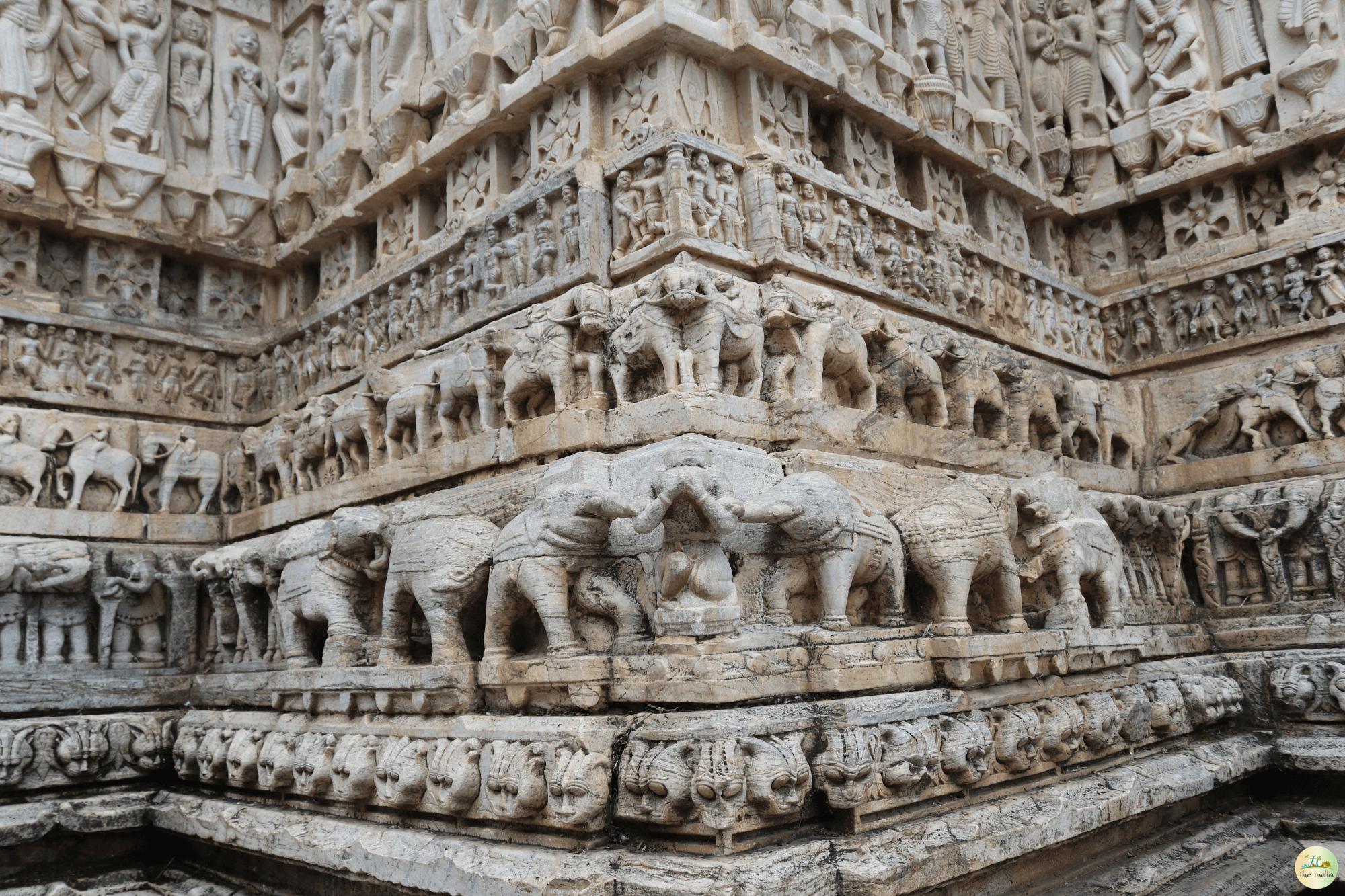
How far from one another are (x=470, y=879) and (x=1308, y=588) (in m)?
6.84

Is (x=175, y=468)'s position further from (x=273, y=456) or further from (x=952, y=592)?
(x=952, y=592)

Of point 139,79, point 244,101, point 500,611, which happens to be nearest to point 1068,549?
point 500,611

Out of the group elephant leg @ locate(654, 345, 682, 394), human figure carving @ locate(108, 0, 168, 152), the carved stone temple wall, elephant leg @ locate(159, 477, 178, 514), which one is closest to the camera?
the carved stone temple wall

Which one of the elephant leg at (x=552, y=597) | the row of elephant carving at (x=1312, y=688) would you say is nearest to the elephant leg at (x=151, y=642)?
the elephant leg at (x=552, y=597)

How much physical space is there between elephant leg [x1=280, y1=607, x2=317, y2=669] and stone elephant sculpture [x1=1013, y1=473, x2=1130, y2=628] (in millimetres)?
4770

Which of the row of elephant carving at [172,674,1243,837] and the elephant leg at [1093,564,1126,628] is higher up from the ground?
the elephant leg at [1093,564,1126,628]

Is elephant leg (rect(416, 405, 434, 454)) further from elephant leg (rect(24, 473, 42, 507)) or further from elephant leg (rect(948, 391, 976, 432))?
elephant leg (rect(948, 391, 976, 432))

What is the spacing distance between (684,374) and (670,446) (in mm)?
568

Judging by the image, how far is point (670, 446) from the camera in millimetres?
5438

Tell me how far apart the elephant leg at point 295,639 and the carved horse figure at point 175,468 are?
9.30ft

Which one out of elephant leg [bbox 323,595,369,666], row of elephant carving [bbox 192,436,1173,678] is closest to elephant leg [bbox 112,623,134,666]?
row of elephant carving [bbox 192,436,1173,678]

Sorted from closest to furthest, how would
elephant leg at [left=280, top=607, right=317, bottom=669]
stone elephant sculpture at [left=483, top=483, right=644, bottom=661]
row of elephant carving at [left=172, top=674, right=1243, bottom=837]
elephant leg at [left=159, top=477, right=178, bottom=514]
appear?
row of elephant carving at [left=172, top=674, right=1243, bottom=837] < stone elephant sculpture at [left=483, top=483, right=644, bottom=661] < elephant leg at [left=280, top=607, right=317, bottom=669] < elephant leg at [left=159, top=477, right=178, bottom=514]

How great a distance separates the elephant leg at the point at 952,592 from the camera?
226 inches

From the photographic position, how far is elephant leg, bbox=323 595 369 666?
22.1 ft
